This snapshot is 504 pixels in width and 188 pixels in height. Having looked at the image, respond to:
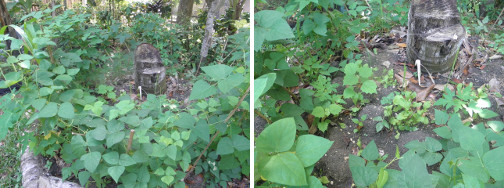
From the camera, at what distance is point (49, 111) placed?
0.87 m

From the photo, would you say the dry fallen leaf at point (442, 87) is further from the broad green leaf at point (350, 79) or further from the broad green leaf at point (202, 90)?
the broad green leaf at point (202, 90)

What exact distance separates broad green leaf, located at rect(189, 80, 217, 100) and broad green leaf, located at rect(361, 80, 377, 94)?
25cm

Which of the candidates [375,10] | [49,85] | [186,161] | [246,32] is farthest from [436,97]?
[49,85]

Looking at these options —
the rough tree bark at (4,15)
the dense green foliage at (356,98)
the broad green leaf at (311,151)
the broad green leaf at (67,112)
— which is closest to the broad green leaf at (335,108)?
the dense green foliage at (356,98)

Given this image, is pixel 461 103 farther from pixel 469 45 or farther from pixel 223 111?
pixel 223 111

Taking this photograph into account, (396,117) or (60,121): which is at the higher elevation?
(396,117)

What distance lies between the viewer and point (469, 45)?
74 centimetres

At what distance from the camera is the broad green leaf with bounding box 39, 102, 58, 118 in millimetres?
866

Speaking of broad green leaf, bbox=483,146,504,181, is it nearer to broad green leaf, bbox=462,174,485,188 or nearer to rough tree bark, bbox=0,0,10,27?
broad green leaf, bbox=462,174,485,188

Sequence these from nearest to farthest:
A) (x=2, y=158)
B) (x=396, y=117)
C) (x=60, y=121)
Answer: (x=396, y=117), (x=60, y=121), (x=2, y=158)

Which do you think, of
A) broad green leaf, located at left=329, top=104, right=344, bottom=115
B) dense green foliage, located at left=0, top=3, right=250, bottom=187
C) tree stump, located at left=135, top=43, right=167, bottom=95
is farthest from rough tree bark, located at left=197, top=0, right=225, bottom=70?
broad green leaf, located at left=329, top=104, right=344, bottom=115

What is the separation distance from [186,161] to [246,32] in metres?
0.34

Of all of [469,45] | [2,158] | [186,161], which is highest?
[469,45]

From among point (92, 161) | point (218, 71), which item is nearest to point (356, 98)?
point (218, 71)
